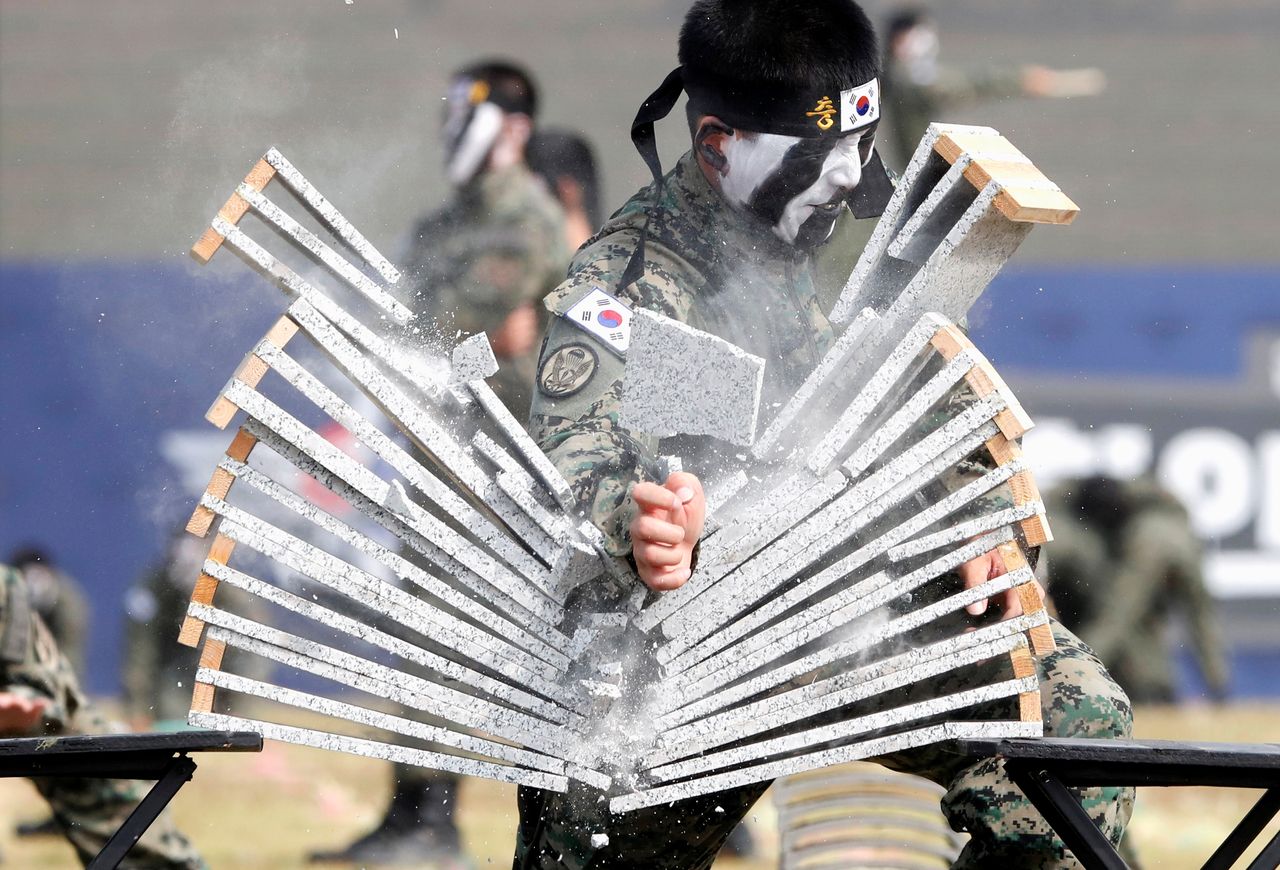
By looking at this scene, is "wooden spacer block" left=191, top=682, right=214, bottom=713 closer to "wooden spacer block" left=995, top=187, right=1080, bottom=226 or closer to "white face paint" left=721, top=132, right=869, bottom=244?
"white face paint" left=721, top=132, right=869, bottom=244

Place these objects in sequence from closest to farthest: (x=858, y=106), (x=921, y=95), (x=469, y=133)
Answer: (x=858, y=106) < (x=469, y=133) < (x=921, y=95)

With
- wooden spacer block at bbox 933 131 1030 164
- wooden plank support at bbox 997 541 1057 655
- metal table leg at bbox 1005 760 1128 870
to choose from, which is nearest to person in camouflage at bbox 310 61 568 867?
wooden spacer block at bbox 933 131 1030 164

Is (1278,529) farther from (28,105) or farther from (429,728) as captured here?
(28,105)

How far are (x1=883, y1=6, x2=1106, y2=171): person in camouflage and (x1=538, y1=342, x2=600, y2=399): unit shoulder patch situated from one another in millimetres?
4348

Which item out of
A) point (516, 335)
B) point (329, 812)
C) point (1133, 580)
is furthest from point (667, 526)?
point (1133, 580)

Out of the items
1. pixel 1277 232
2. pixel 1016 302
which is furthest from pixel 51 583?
pixel 1277 232

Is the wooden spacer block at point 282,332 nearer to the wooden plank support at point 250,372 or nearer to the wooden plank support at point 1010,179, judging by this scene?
the wooden plank support at point 250,372

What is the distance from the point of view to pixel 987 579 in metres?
2.74

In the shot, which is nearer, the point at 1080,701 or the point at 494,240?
the point at 1080,701

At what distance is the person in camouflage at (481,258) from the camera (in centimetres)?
520

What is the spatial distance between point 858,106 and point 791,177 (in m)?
0.16

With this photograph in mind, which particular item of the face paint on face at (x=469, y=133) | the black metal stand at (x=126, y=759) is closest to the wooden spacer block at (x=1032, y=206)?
the black metal stand at (x=126, y=759)

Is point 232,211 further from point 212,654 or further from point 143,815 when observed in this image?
point 143,815

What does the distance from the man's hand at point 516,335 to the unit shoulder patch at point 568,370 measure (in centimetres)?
238
